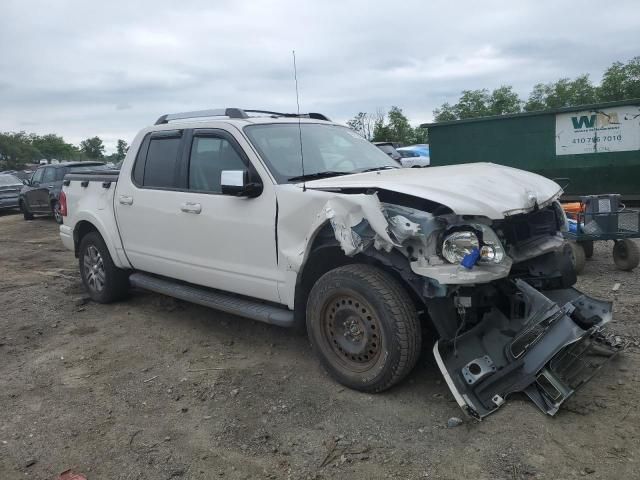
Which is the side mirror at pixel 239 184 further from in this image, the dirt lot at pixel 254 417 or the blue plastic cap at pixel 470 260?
the blue plastic cap at pixel 470 260

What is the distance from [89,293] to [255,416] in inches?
145

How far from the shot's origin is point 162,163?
520cm

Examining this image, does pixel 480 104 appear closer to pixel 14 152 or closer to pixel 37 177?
pixel 37 177

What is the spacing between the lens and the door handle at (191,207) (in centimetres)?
464

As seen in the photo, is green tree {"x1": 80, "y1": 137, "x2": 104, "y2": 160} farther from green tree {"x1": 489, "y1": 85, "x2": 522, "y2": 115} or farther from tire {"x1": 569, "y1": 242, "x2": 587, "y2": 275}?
tire {"x1": 569, "y1": 242, "x2": 587, "y2": 275}

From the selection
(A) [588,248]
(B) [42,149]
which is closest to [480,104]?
(A) [588,248]

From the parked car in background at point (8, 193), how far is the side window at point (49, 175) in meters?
3.14

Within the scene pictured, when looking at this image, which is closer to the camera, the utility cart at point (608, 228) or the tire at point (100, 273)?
the tire at point (100, 273)

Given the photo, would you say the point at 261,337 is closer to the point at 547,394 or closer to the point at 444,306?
the point at 444,306

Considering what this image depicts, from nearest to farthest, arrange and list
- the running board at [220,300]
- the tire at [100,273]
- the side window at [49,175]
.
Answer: the running board at [220,300] < the tire at [100,273] < the side window at [49,175]

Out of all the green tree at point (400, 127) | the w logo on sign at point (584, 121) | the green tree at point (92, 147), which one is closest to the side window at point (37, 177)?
Answer: the w logo on sign at point (584, 121)

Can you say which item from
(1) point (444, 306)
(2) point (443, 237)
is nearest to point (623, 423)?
(1) point (444, 306)

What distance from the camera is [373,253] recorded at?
353cm

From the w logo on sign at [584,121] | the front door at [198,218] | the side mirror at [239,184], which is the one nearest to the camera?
the side mirror at [239,184]
